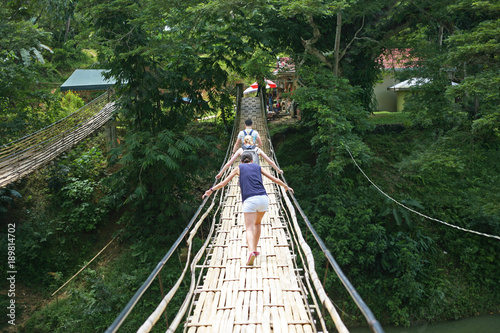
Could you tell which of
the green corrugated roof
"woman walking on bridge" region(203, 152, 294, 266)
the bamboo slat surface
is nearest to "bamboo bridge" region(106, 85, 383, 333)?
"woman walking on bridge" region(203, 152, 294, 266)

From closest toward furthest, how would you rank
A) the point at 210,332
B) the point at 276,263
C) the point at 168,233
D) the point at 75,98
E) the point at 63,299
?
the point at 210,332
the point at 276,263
the point at 63,299
the point at 168,233
the point at 75,98

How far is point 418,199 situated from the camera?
8430 millimetres

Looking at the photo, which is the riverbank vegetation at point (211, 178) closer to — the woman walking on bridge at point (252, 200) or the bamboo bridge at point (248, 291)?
the bamboo bridge at point (248, 291)

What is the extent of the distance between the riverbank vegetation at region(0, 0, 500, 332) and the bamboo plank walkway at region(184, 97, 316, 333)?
10.8 feet

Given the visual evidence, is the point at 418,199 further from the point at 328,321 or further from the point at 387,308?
the point at 328,321

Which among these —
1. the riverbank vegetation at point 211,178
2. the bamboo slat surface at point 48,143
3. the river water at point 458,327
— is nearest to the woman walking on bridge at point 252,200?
the riverbank vegetation at point 211,178

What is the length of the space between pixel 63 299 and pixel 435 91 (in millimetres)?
8038

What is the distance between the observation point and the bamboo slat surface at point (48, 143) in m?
6.37

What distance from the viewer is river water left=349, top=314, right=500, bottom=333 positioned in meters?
6.48

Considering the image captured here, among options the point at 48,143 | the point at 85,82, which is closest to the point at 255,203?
the point at 48,143

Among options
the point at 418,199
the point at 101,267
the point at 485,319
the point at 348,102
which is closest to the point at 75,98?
the point at 101,267

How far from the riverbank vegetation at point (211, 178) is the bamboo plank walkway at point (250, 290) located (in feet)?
10.8

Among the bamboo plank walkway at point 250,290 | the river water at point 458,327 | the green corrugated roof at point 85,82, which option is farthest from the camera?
the green corrugated roof at point 85,82

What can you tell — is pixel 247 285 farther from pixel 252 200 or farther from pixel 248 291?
pixel 252 200
